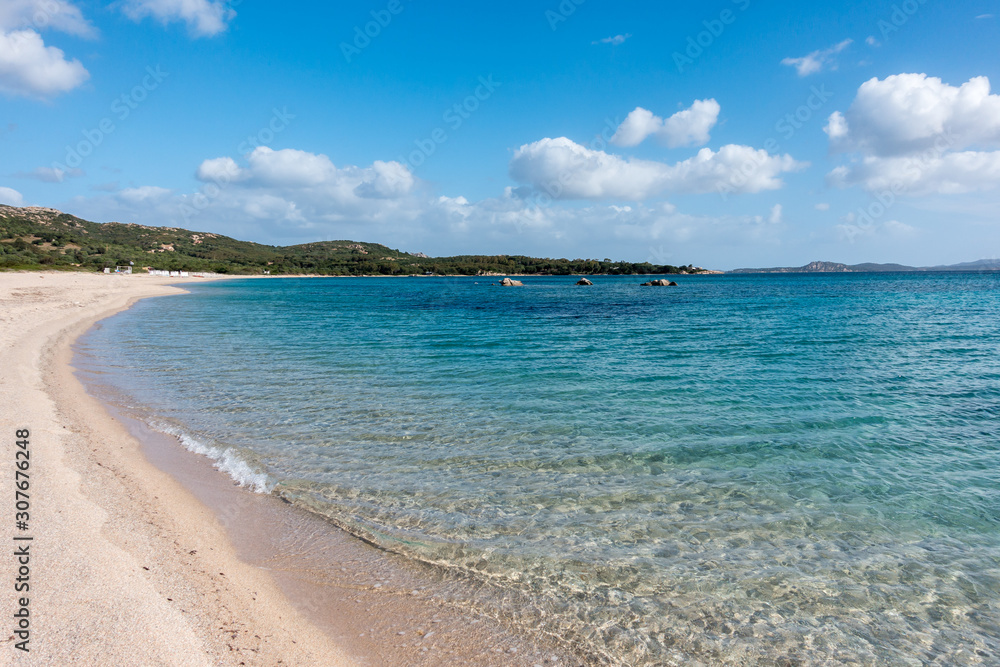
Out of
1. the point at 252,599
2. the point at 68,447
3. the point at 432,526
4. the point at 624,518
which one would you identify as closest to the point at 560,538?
the point at 624,518

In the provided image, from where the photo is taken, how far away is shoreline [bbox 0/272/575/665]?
3975 millimetres

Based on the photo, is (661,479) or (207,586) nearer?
(207,586)

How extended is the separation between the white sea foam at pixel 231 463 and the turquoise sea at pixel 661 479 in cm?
6

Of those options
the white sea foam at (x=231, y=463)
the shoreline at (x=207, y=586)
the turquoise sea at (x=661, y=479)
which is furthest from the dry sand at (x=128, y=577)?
the turquoise sea at (x=661, y=479)

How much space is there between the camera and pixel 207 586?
4.83 metres

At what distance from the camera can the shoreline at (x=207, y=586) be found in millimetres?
3975

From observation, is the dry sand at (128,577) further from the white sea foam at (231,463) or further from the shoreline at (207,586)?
the white sea foam at (231,463)

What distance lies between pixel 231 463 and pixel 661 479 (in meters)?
7.16

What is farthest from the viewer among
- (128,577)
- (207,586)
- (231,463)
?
(231,463)

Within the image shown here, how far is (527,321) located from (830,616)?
29.7 m

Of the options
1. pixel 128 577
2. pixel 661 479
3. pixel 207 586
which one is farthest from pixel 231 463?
pixel 661 479

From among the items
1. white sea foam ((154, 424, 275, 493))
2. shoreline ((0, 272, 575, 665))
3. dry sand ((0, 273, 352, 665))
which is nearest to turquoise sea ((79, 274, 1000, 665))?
white sea foam ((154, 424, 275, 493))

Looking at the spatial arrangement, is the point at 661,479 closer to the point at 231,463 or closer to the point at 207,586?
the point at 207,586

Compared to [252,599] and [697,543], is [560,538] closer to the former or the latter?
[697,543]
